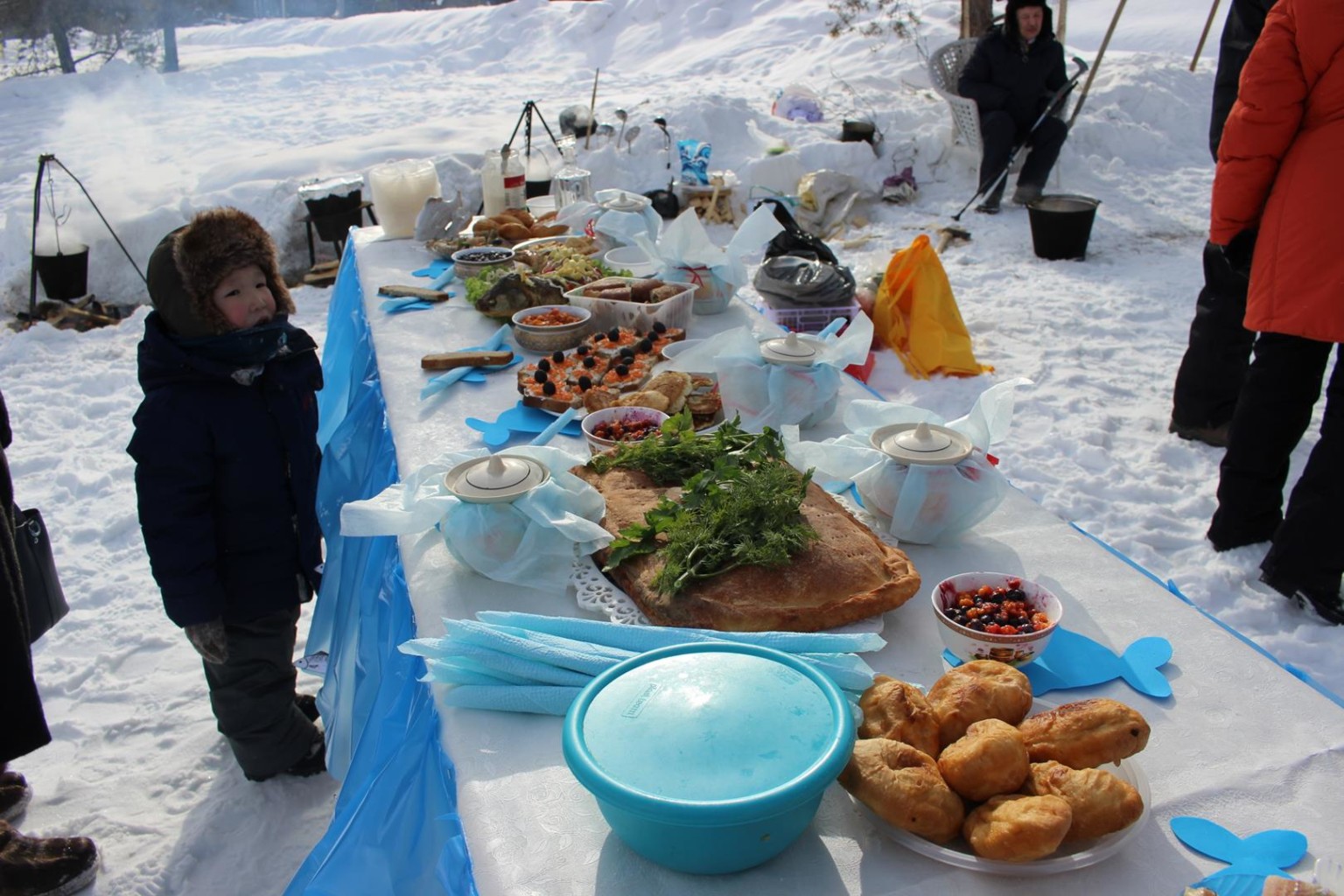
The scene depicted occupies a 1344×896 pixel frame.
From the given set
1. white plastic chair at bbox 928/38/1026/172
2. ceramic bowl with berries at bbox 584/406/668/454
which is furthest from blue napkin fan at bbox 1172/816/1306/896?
white plastic chair at bbox 928/38/1026/172

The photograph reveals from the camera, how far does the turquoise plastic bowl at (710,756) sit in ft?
3.50

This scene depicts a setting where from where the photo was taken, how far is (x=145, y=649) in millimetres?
3342

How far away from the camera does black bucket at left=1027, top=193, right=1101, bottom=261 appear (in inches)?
258

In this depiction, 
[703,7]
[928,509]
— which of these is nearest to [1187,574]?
[928,509]

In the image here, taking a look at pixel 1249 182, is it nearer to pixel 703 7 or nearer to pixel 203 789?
pixel 203 789

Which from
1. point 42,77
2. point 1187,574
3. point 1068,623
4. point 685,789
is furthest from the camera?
point 42,77

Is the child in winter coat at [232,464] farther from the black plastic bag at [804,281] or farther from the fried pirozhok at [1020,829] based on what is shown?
the black plastic bag at [804,281]

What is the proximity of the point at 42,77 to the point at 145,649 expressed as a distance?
53.1 feet

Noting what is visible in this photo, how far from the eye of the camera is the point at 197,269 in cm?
225

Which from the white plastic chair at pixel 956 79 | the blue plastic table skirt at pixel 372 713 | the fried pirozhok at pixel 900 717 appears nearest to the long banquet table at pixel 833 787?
the blue plastic table skirt at pixel 372 713

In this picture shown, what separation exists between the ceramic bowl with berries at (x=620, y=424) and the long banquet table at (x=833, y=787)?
47 centimetres

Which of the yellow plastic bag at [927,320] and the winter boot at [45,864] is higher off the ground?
the yellow plastic bag at [927,320]

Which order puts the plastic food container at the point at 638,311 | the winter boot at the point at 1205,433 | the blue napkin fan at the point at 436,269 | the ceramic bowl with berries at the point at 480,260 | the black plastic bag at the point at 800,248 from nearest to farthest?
1. the plastic food container at the point at 638,311
2. the ceramic bowl with berries at the point at 480,260
3. the blue napkin fan at the point at 436,269
4. the winter boot at the point at 1205,433
5. the black plastic bag at the point at 800,248

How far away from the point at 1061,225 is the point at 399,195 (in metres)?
4.45
